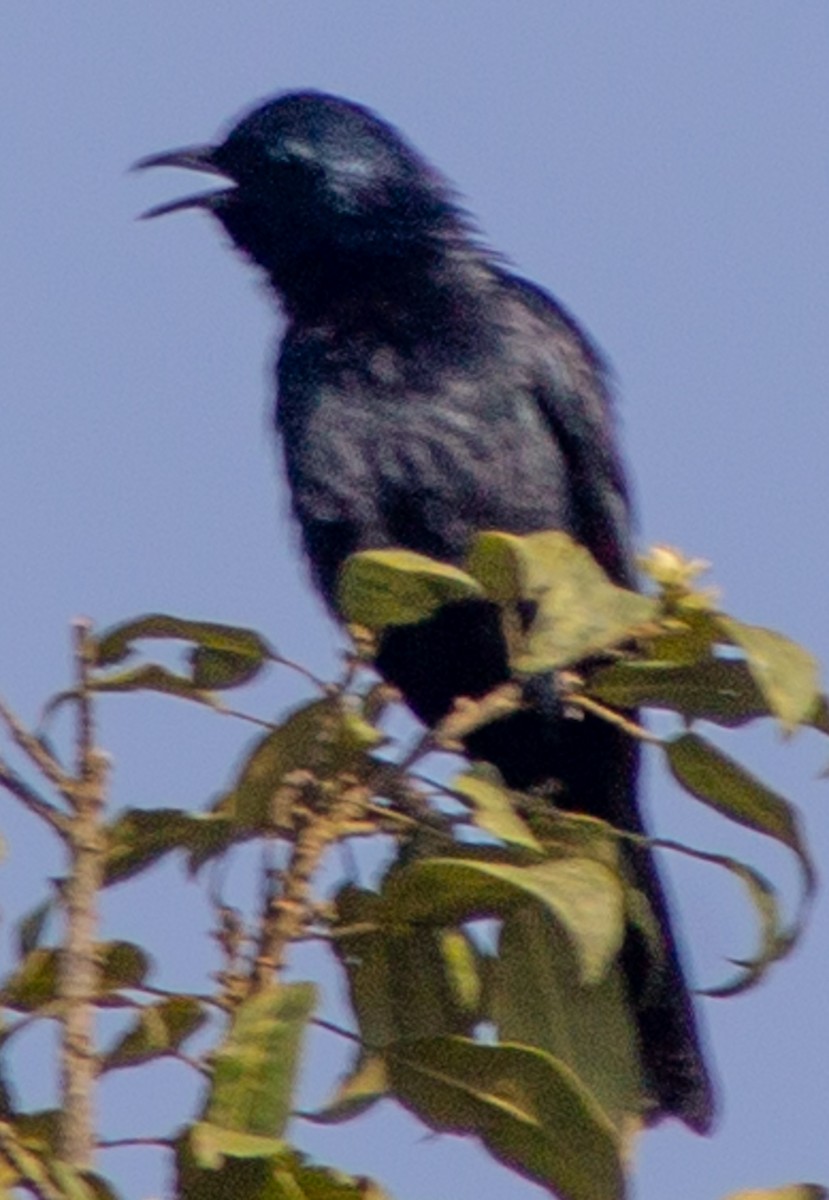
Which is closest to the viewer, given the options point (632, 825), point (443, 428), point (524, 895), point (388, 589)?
point (524, 895)

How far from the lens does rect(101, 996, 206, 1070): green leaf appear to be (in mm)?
2422

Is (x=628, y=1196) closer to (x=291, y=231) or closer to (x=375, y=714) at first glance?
(x=375, y=714)

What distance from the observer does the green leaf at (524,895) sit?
2373mm

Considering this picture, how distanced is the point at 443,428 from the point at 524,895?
2336 mm

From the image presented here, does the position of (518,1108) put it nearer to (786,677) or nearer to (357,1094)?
(357,1094)

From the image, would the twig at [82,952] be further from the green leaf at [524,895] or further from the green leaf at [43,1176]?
the green leaf at [524,895]

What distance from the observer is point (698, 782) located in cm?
273

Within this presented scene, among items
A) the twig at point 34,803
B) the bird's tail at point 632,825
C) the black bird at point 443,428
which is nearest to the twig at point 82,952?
the twig at point 34,803

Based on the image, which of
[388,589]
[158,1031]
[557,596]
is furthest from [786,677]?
[158,1031]

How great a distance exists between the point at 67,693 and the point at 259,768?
27cm

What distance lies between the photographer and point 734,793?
2723 millimetres

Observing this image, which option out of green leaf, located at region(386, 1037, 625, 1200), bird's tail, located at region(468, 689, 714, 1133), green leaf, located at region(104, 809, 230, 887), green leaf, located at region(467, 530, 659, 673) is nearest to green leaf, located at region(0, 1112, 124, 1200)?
green leaf, located at region(386, 1037, 625, 1200)

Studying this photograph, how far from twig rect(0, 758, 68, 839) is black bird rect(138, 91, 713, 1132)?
2126mm

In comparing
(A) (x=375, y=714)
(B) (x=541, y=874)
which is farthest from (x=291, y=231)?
(B) (x=541, y=874)
